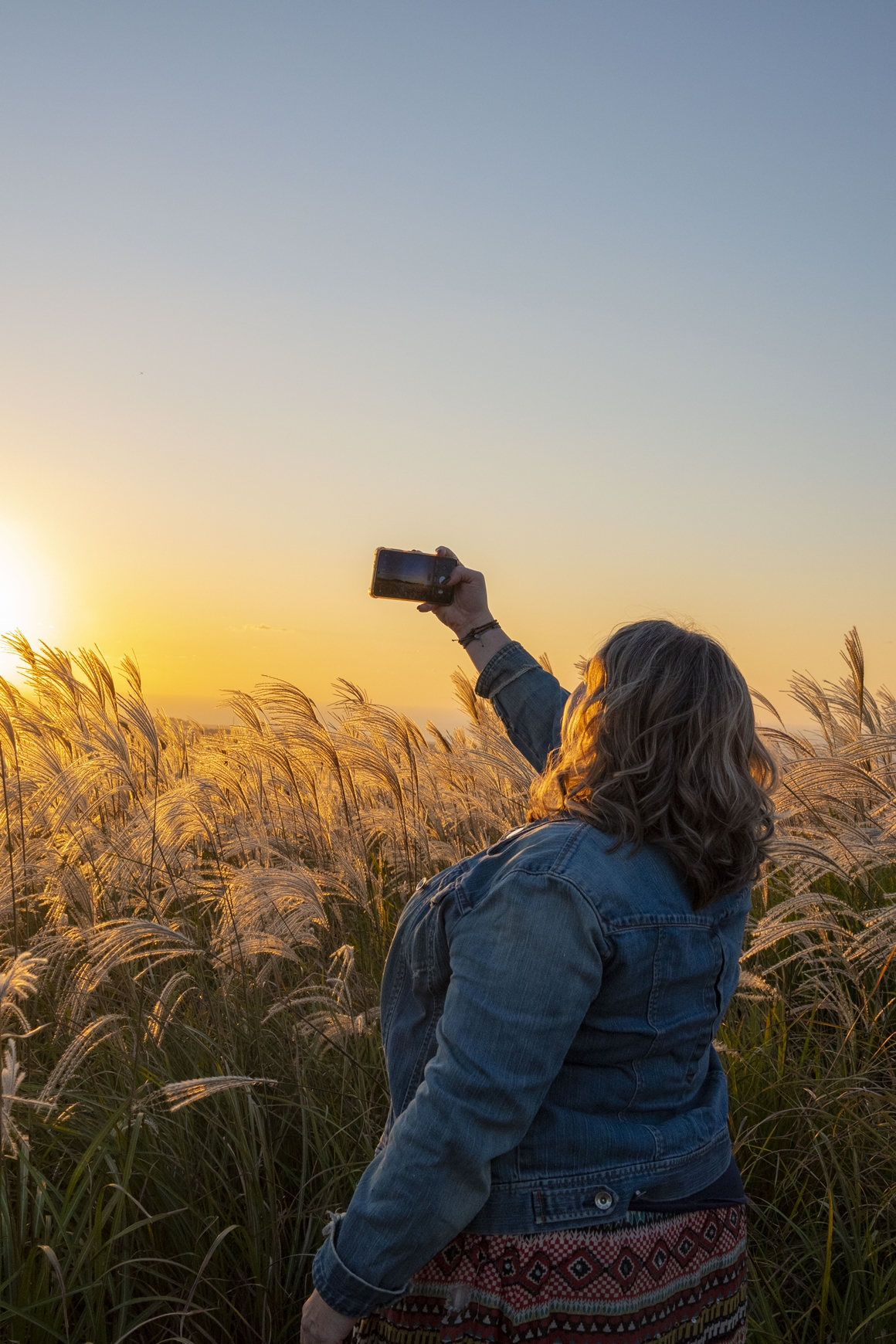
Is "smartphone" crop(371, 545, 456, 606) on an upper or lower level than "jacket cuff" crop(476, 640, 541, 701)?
upper

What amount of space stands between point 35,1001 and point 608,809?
258cm

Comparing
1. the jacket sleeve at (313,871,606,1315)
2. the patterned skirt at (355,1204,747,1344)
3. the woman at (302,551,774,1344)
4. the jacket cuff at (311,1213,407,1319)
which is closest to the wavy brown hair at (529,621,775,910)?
the woman at (302,551,774,1344)

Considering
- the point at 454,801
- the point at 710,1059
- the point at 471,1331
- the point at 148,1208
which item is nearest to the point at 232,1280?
the point at 148,1208

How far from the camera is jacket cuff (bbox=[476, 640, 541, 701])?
240cm

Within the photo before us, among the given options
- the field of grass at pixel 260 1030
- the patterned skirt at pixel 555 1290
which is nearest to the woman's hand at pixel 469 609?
the field of grass at pixel 260 1030

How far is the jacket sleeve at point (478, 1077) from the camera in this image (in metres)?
1.29

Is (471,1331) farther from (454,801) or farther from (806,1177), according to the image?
(454,801)

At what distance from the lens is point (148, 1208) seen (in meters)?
2.21

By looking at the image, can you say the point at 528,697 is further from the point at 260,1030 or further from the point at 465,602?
the point at 260,1030

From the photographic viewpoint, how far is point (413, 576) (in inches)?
99.3

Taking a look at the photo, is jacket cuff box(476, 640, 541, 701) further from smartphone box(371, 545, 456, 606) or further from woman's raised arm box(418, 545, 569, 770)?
smartphone box(371, 545, 456, 606)

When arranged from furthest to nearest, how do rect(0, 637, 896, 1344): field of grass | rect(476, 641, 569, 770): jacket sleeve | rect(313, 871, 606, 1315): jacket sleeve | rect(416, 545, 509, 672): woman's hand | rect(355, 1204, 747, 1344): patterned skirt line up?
1. rect(416, 545, 509, 672): woman's hand
2. rect(476, 641, 569, 770): jacket sleeve
3. rect(0, 637, 896, 1344): field of grass
4. rect(355, 1204, 747, 1344): patterned skirt
5. rect(313, 871, 606, 1315): jacket sleeve

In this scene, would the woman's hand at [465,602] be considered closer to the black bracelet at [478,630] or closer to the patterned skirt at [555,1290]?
the black bracelet at [478,630]

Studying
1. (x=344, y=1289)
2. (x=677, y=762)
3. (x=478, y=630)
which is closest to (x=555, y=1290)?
(x=344, y=1289)
